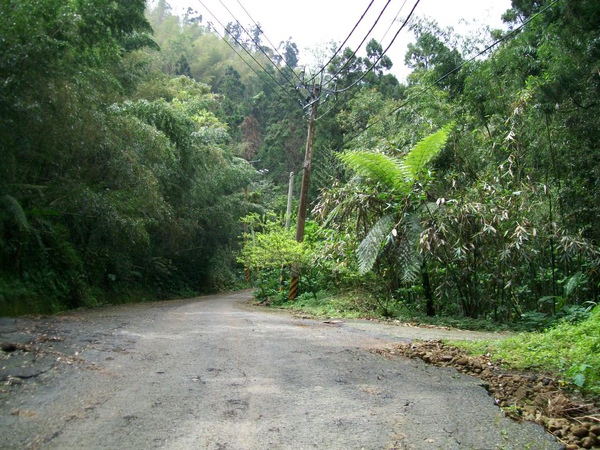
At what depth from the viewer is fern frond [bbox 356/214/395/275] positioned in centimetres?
1253

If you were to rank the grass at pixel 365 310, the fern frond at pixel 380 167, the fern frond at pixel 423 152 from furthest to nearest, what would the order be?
the fern frond at pixel 380 167 → the fern frond at pixel 423 152 → the grass at pixel 365 310

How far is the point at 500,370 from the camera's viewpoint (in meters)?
5.91

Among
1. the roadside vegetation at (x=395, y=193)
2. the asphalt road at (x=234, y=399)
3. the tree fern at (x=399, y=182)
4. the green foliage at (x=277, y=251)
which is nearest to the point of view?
the asphalt road at (x=234, y=399)

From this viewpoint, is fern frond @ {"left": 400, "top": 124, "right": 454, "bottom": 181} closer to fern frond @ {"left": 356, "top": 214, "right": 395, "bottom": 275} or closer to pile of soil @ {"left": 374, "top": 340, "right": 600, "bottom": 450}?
fern frond @ {"left": 356, "top": 214, "right": 395, "bottom": 275}

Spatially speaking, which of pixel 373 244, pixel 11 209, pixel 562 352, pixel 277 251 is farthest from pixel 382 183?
pixel 11 209

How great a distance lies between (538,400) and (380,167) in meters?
8.66

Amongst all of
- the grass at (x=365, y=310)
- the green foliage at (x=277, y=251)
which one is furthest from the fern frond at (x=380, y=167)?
the green foliage at (x=277, y=251)

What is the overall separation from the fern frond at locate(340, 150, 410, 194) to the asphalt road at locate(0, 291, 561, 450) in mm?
6069

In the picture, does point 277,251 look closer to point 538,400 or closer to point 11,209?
point 11,209

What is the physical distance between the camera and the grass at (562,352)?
5277 millimetres

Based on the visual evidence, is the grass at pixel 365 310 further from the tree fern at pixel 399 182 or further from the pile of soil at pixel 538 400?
the pile of soil at pixel 538 400

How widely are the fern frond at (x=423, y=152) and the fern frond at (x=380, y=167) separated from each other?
0.71 feet

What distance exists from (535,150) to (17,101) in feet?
34.4

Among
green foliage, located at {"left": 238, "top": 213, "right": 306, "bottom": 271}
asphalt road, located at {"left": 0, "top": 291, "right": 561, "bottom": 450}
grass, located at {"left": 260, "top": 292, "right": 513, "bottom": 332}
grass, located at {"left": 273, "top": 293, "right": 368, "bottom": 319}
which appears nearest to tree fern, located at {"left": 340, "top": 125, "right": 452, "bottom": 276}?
grass, located at {"left": 260, "top": 292, "right": 513, "bottom": 332}
